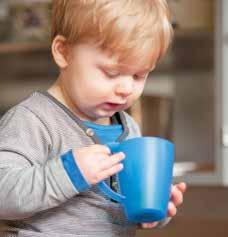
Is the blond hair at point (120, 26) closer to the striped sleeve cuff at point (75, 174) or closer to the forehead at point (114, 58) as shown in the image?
the forehead at point (114, 58)

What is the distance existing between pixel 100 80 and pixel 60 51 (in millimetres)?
83

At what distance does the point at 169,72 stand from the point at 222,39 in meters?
0.32

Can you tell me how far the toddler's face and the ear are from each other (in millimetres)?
11

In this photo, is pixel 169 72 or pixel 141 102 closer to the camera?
pixel 141 102

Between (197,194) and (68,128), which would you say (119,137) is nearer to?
(68,128)

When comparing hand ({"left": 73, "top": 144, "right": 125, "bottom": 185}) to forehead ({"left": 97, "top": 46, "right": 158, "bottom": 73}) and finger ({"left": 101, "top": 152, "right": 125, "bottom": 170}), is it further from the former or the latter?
forehead ({"left": 97, "top": 46, "right": 158, "bottom": 73})

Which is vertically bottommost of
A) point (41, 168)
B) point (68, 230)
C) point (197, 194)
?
point (197, 194)

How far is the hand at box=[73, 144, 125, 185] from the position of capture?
0.78 meters

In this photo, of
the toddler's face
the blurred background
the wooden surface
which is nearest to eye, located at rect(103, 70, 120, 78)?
the toddler's face

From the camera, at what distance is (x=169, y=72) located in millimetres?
2322

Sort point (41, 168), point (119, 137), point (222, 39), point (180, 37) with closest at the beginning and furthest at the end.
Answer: point (41, 168) < point (119, 137) < point (222, 39) < point (180, 37)


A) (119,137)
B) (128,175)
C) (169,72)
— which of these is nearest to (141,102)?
(169,72)

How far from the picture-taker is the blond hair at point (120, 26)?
0.84m

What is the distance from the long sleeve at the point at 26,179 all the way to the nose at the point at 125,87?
0.12m
